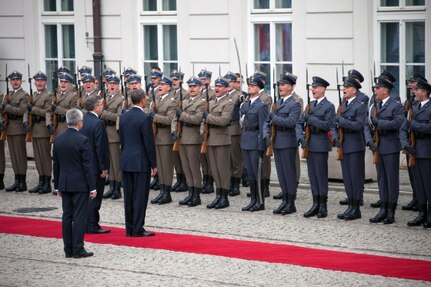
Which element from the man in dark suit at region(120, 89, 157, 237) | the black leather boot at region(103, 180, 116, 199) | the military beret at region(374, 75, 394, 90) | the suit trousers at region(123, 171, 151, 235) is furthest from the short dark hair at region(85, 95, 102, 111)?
the black leather boot at region(103, 180, 116, 199)

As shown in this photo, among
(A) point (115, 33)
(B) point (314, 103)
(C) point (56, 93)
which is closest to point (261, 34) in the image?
(A) point (115, 33)

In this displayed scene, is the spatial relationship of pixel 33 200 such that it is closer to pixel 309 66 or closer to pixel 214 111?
pixel 214 111

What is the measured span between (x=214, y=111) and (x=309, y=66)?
5290 millimetres

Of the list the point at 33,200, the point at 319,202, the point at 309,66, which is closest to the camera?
the point at 319,202

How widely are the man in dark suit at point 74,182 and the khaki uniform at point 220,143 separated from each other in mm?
3946

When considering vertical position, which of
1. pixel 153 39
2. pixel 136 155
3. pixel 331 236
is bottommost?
pixel 331 236

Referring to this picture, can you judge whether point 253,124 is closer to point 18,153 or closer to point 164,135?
point 164,135

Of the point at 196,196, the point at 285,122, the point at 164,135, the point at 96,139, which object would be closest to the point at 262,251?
the point at 96,139

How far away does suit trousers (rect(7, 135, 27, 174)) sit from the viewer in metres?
22.2

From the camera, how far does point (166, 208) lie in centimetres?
1964

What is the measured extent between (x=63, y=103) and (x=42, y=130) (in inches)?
27.6

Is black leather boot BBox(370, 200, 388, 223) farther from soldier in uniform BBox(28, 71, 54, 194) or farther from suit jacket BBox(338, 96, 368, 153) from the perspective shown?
soldier in uniform BBox(28, 71, 54, 194)

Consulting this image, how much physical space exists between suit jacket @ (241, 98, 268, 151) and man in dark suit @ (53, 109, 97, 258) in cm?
383

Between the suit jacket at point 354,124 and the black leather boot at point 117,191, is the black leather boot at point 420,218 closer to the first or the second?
the suit jacket at point 354,124
